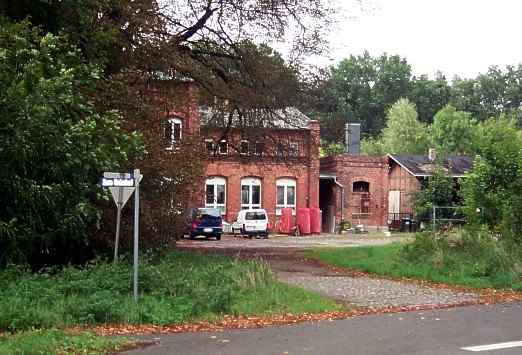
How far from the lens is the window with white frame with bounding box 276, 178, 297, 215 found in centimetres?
5181

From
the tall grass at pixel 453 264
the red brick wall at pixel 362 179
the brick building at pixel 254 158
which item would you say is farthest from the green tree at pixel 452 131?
the tall grass at pixel 453 264

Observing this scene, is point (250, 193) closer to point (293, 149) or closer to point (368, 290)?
point (293, 149)

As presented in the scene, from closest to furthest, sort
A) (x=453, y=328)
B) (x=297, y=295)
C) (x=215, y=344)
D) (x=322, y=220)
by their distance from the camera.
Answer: (x=215, y=344)
(x=453, y=328)
(x=297, y=295)
(x=322, y=220)

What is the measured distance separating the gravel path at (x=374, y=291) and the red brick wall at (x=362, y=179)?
3408 centimetres

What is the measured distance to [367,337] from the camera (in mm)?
10867

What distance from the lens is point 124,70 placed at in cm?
1978

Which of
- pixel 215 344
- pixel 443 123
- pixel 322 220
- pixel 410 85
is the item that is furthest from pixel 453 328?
pixel 410 85

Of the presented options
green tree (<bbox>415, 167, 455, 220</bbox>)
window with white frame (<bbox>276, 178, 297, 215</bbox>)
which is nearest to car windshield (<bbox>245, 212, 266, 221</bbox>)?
window with white frame (<bbox>276, 178, 297, 215</bbox>)

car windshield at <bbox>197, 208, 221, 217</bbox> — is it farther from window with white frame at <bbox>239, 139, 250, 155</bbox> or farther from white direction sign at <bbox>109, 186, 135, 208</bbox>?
white direction sign at <bbox>109, 186, 135, 208</bbox>

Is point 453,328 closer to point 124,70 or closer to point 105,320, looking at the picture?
point 105,320

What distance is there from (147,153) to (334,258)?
9132 mm

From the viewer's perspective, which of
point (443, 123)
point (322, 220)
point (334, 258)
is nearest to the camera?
point (334, 258)

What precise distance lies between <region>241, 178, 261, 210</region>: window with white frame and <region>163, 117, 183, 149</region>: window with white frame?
28.8 metres

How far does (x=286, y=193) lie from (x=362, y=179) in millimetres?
6422
